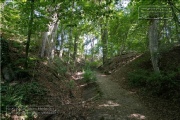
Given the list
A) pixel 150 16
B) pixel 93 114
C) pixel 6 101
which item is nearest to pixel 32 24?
pixel 6 101

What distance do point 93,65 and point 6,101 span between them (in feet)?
87.0

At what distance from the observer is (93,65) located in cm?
3184

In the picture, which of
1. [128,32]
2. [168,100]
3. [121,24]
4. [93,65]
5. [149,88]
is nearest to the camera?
[168,100]

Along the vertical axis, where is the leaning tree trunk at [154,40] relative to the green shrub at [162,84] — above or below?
above

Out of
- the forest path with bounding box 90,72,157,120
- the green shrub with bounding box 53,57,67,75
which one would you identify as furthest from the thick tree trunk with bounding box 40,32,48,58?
the forest path with bounding box 90,72,157,120

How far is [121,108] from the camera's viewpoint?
759 cm

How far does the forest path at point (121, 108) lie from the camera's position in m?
6.66

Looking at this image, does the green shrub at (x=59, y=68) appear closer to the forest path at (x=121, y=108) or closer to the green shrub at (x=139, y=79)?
the forest path at (x=121, y=108)

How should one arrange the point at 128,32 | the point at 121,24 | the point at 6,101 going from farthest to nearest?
the point at 128,32
the point at 121,24
the point at 6,101

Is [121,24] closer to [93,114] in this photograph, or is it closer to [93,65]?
[93,114]

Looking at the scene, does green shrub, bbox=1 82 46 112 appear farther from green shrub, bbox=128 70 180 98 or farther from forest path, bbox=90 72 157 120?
green shrub, bbox=128 70 180 98

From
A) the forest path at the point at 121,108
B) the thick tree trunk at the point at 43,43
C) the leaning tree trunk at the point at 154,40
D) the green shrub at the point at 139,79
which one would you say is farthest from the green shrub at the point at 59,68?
the leaning tree trunk at the point at 154,40

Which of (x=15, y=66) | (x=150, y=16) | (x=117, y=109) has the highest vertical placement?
(x=150, y=16)

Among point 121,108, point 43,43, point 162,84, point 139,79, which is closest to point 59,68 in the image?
point 43,43
